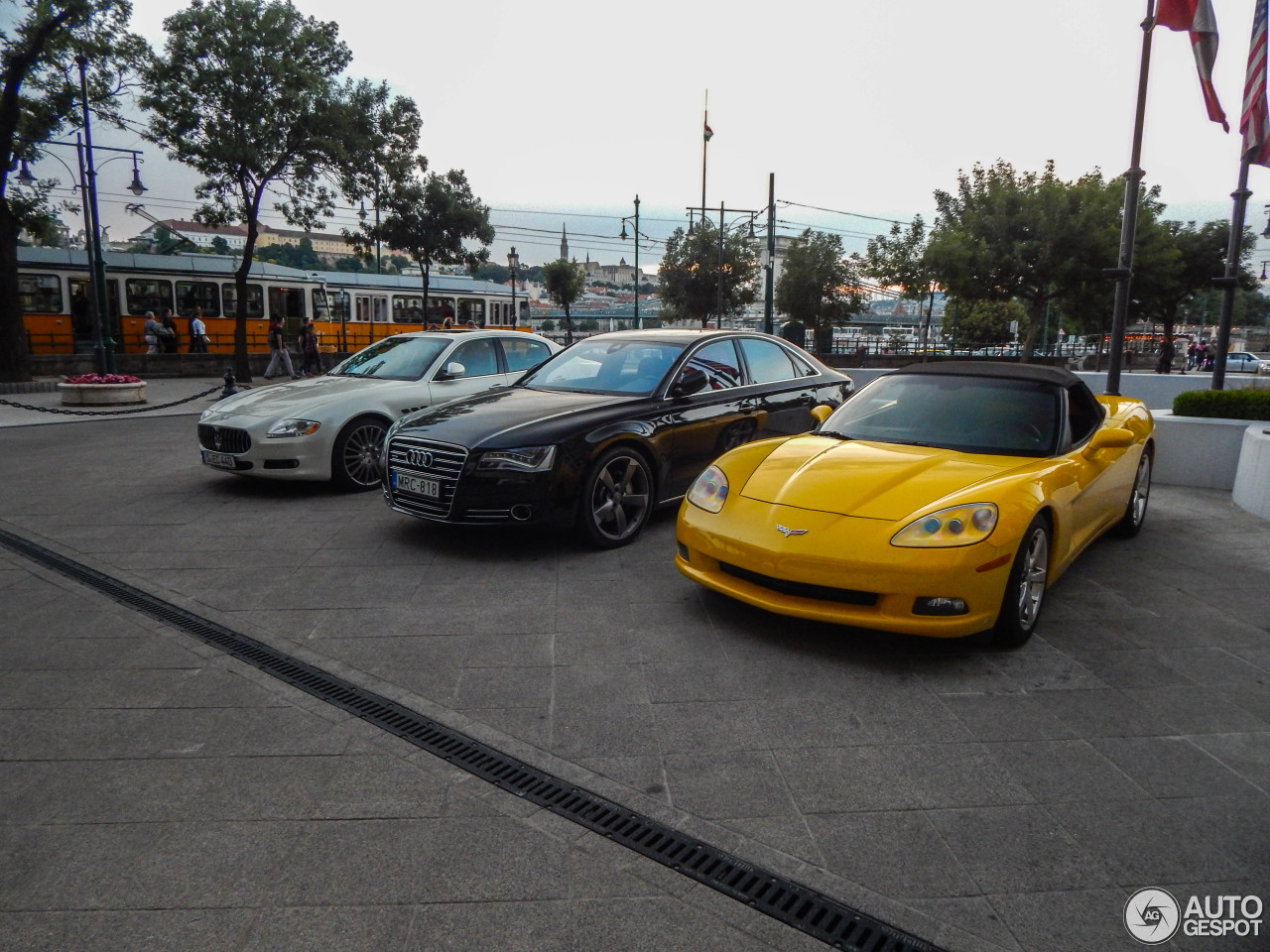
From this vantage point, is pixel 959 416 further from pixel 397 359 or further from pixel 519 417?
pixel 397 359

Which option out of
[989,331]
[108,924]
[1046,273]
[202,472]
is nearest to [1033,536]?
[108,924]

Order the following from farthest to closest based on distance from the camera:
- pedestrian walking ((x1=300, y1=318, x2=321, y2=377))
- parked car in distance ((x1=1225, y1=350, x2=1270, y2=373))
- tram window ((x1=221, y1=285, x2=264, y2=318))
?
parked car in distance ((x1=1225, y1=350, x2=1270, y2=373)) < tram window ((x1=221, y1=285, x2=264, y2=318)) < pedestrian walking ((x1=300, y1=318, x2=321, y2=377))

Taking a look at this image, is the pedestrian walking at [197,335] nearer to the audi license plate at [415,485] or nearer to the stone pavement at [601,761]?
the stone pavement at [601,761]

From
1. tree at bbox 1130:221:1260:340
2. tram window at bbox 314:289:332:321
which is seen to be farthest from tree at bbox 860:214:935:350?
tram window at bbox 314:289:332:321

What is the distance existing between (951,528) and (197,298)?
89.9 ft

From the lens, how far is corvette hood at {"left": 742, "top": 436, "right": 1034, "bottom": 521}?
4.06 meters

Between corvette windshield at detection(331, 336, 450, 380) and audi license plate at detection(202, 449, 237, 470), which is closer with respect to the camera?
audi license plate at detection(202, 449, 237, 470)

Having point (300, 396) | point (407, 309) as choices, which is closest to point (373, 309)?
point (407, 309)

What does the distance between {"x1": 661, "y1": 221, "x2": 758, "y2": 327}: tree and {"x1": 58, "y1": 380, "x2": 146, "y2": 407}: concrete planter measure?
29.7 metres

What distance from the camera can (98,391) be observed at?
16156mm

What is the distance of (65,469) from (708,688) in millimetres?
8748

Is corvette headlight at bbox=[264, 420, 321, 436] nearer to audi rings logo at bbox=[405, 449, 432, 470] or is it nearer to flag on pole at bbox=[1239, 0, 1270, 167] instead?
audi rings logo at bbox=[405, 449, 432, 470]

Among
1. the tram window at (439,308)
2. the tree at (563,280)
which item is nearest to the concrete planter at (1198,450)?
the tram window at (439,308)

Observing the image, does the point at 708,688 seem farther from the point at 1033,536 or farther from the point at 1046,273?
the point at 1046,273
